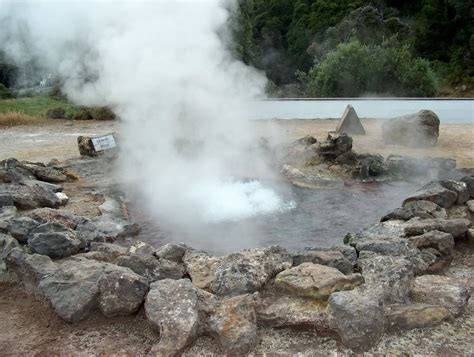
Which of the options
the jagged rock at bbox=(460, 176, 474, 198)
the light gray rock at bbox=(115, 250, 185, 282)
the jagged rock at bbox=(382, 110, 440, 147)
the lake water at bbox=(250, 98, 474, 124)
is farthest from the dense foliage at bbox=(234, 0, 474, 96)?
the light gray rock at bbox=(115, 250, 185, 282)

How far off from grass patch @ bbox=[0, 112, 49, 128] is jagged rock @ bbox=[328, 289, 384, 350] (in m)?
13.2

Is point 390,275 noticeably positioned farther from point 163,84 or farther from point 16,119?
point 16,119

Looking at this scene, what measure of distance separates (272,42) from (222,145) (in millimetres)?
18556

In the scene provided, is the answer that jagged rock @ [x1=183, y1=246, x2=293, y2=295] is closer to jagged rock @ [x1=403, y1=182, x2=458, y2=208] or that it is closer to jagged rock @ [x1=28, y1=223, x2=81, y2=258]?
jagged rock @ [x1=28, y1=223, x2=81, y2=258]

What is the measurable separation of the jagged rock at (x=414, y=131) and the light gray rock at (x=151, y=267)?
6.31 metres

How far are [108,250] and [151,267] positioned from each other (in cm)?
63

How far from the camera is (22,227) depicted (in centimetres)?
416

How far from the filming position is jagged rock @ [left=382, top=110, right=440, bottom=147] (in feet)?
28.3

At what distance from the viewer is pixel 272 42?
81.1 ft

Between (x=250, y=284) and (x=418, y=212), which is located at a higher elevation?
(x=250, y=284)

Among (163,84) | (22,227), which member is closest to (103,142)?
(163,84)

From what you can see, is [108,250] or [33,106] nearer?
[108,250]

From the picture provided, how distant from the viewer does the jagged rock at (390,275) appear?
297 centimetres

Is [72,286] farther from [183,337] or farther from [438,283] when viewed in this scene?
[438,283]
